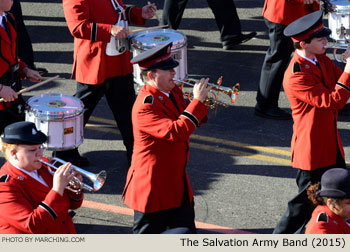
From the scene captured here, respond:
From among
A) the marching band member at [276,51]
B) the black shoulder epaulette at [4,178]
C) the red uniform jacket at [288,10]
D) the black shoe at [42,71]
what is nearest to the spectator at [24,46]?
the black shoe at [42,71]

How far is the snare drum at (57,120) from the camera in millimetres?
7652

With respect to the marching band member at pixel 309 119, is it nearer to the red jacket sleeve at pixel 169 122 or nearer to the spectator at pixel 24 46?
the red jacket sleeve at pixel 169 122

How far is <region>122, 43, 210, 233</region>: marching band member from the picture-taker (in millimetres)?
6242

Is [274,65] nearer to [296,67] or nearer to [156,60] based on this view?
[296,67]

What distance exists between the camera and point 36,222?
536 centimetres

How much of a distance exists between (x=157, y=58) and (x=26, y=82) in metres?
4.89

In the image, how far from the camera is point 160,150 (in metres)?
6.34

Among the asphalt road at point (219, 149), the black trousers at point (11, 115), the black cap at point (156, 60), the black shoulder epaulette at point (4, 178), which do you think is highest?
the black cap at point (156, 60)

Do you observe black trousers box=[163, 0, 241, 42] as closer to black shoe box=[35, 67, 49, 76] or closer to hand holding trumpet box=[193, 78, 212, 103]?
black shoe box=[35, 67, 49, 76]

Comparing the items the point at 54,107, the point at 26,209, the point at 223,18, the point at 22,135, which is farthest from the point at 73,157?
the point at 223,18

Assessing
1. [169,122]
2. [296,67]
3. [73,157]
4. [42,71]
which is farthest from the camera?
[42,71]

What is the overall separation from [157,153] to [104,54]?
2218 mm

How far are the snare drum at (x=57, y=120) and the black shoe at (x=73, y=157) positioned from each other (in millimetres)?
747

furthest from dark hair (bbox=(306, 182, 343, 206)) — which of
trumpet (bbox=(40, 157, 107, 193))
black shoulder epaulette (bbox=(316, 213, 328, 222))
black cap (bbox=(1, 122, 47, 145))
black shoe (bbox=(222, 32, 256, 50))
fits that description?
black shoe (bbox=(222, 32, 256, 50))
